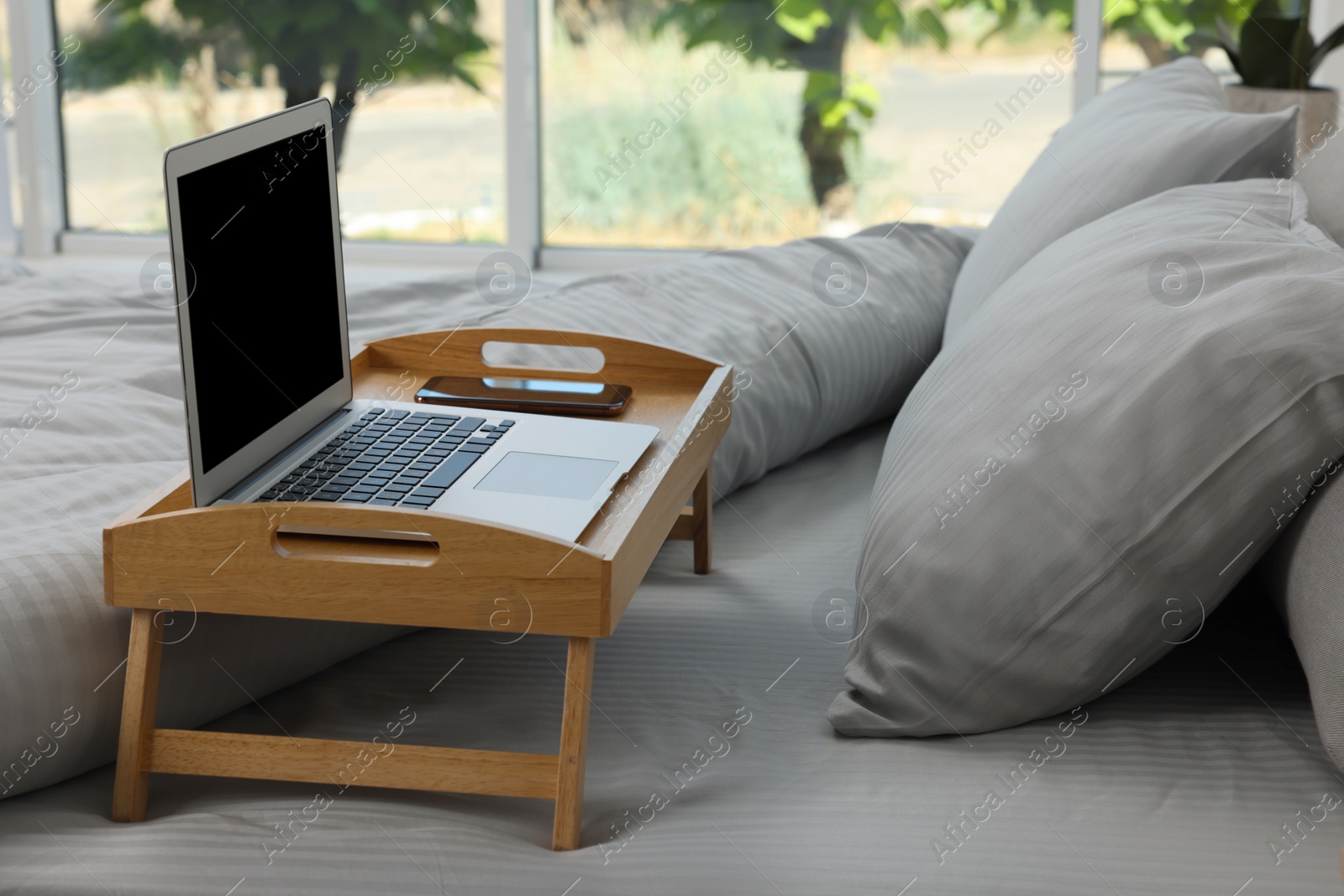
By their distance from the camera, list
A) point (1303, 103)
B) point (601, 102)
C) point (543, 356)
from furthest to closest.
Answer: point (601, 102) → point (1303, 103) → point (543, 356)

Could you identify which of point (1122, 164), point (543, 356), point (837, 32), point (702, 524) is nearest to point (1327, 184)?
point (1122, 164)

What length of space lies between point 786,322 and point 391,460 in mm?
632

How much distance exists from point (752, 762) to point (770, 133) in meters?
2.38

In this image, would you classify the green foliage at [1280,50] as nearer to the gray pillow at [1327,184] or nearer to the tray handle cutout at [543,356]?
the gray pillow at [1327,184]

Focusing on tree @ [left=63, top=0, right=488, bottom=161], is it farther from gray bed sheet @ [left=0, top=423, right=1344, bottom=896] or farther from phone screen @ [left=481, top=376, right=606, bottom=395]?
gray bed sheet @ [left=0, top=423, right=1344, bottom=896]

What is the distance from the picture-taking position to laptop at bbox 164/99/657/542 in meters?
0.72

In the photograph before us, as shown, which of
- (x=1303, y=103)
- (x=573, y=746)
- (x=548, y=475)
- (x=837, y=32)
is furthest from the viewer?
(x=837, y=32)

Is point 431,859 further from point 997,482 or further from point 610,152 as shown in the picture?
point 610,152

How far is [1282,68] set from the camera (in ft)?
6.43

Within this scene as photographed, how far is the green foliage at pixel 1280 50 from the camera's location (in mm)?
1940

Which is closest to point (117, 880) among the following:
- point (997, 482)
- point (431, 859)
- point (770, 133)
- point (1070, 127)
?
point (431, 859)

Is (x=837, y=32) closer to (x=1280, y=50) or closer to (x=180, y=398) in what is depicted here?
(x=1280, y=50)

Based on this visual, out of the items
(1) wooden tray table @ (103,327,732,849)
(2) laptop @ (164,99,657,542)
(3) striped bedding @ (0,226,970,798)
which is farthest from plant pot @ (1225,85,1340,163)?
(1) wooden tray table @ (103,327,732,849)

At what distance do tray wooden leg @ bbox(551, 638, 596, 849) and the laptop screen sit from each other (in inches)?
9.9
